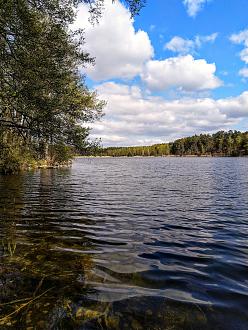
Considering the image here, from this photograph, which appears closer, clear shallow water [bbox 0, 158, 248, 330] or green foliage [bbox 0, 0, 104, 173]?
clear shallow water [bbox 0, 158, 248, 330]

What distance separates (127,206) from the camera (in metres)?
20.7

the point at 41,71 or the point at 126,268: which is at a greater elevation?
the point at 41,71

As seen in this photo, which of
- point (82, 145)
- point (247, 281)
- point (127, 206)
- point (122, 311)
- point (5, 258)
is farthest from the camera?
point (127, 206)

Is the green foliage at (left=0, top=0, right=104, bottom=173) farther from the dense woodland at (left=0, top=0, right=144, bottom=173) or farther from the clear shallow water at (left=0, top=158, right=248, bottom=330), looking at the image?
the clear shallow water at (left=0, top=158, right=248, bottom=330)

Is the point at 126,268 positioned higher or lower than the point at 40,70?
lower

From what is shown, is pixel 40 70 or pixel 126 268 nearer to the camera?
pixel 126 268

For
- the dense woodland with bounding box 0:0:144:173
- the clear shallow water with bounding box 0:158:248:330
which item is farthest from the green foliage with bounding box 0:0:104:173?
the clear shallow water with bounding box 0:158:248:330

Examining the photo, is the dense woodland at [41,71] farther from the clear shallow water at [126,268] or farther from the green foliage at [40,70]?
the clear shallow water at [126,268]

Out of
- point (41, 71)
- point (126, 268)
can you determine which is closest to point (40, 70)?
point (41, 71)

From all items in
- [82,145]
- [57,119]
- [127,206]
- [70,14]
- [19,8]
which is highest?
[70,14]

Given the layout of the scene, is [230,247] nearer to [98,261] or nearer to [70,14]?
[98,261]

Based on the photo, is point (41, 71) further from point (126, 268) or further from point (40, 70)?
point (126, 268)

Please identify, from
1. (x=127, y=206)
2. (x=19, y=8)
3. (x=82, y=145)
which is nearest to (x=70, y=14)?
(x=19, y=8)

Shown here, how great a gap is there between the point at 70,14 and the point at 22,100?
5.46m
